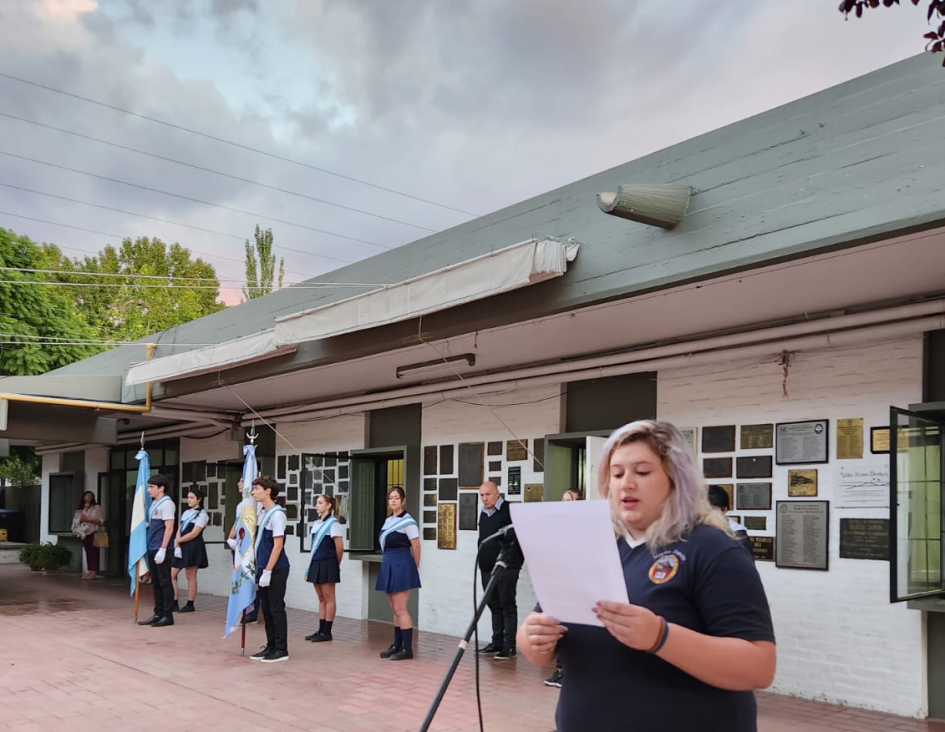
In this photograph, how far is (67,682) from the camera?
806 cm

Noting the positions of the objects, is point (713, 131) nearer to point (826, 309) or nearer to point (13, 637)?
point (826, 309)

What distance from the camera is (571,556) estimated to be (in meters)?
2.02

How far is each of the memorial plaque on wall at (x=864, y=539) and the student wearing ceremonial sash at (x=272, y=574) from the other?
5266 mm

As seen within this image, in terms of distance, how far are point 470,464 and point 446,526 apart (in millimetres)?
906

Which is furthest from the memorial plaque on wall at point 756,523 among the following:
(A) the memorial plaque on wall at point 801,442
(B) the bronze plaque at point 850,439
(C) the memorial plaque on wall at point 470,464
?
(C) the memorial plaque on wall at point 470,464

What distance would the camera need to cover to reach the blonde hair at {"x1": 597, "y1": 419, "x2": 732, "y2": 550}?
6.93ft

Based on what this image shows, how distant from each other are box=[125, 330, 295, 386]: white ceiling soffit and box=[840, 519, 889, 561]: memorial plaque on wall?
5.77m

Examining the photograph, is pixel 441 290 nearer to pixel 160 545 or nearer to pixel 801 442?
pixel 801 442

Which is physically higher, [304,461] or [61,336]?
[61,336]

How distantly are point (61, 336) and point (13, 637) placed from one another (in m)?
13.5

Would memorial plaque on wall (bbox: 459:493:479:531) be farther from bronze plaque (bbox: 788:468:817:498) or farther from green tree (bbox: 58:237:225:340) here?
green tree (bbox: 58:237:225:340)

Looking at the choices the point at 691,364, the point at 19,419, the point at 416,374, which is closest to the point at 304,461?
the point at 416,374

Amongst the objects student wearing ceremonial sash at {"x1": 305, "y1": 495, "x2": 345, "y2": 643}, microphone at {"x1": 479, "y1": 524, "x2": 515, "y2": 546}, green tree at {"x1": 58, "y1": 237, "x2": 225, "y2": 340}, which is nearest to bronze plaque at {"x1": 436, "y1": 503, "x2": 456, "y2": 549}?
student wearing ceremonial sash at {"x1": 305, "y1": 495, "x2": 345, "y2": 643}

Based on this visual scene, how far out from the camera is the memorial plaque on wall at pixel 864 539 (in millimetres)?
6973
